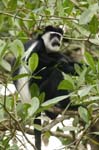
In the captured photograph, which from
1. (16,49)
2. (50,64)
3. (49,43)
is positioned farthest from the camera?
(49,43)

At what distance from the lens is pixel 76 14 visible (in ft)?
5.74

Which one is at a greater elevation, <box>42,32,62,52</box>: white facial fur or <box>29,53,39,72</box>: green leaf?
<box>29,53,39,72</box>: green leaf

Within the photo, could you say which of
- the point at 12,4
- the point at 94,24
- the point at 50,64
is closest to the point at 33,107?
the point at 94,24

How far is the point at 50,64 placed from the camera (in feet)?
8.99

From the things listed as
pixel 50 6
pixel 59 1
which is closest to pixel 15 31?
pixel 50 6

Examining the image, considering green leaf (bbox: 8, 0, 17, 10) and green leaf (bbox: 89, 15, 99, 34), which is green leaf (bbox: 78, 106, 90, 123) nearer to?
green leaf (bbox: 89, 15, 99, 34)

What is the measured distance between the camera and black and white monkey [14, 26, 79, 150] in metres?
2.54

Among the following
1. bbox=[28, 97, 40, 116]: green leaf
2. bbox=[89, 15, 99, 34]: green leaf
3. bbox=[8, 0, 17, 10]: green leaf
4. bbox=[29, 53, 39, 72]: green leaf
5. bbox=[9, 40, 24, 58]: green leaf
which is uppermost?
bbox=[8, 0, 17, 10]: green leaf

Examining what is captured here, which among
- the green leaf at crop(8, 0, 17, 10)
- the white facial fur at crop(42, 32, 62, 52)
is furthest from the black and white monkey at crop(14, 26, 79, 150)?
the green leaf at crop(8, 0, 17, 10)

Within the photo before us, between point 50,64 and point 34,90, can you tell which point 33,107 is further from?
point 50,64

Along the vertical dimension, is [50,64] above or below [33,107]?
below

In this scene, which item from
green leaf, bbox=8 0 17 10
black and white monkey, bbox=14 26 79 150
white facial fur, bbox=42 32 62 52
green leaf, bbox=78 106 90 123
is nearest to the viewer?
green leaf, bbox=78 106 90 123

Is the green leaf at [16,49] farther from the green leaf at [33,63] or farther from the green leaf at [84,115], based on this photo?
the green leaf at [84,115]

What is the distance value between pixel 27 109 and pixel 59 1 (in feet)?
1.70
